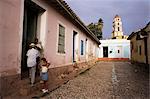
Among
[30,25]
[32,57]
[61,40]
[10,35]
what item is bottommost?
[32,57]

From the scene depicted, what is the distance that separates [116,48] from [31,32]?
102 ft

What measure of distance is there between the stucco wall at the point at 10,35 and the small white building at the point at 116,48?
32.1m

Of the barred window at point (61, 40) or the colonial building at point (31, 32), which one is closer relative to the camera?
the colonial building at point (31, 32)

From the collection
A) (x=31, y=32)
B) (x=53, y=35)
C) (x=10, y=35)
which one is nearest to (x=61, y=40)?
(x=53, y=35)

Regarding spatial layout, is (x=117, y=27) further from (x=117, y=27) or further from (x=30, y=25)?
(x=30, y=25)

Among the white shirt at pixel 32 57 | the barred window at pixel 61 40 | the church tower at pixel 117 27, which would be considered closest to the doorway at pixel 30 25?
the white shirt at pixel 32 57

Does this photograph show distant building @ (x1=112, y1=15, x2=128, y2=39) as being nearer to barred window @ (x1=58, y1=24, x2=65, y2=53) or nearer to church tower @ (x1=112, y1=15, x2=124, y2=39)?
church tower @ (x1=112, y1=15, x2=124, y2=39)

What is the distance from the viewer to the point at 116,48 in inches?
1481

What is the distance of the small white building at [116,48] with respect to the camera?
120 ft

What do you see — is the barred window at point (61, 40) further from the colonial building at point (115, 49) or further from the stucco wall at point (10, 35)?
the colonial building at point (115, 49)

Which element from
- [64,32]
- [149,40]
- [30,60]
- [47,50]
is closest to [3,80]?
[30,60]

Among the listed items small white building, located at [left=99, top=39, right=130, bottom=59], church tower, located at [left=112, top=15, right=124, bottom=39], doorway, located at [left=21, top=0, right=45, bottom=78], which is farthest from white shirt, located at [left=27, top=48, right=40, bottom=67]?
church tower, located at [left=112, top=15, right=124, bottom=39]

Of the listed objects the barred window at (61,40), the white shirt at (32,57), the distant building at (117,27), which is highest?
the distant building at (117,27)

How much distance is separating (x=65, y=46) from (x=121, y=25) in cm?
4376
